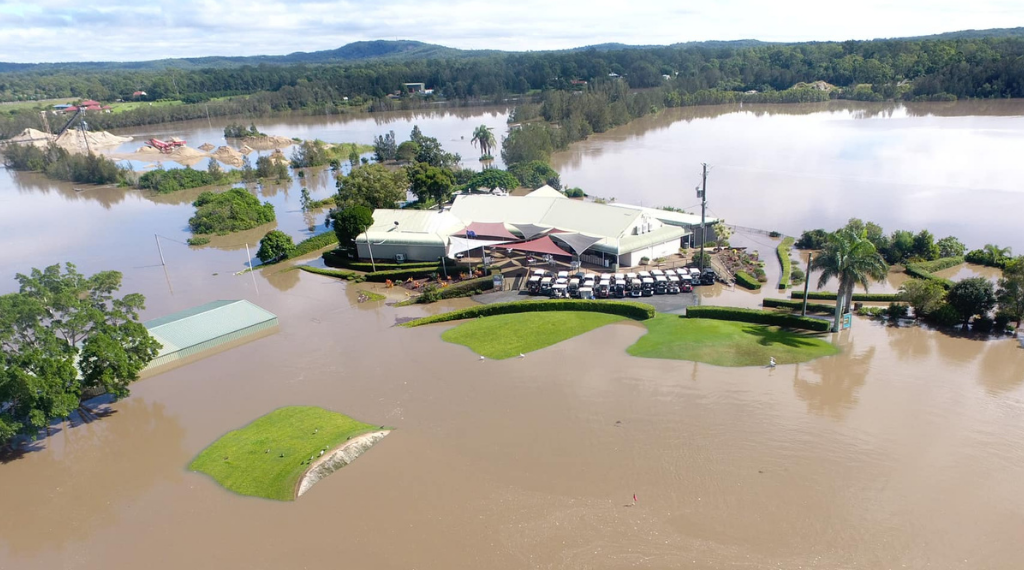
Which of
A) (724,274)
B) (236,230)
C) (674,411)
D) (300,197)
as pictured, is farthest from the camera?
(300,197)

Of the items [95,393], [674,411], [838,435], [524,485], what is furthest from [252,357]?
[838,435]

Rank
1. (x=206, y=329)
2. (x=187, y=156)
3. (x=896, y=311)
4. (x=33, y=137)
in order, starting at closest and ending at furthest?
(x=896, y=311), (x=206, y=329), (x=187, y=156), (x=33, y=137)

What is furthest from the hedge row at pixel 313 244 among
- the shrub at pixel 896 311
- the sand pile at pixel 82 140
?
the sand pile at pixel 82 140

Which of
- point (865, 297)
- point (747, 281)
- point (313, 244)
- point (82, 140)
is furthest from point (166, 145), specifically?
point (865, 297)

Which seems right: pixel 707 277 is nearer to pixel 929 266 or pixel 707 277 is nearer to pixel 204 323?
pixel 929 266

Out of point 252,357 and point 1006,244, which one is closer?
point 252,357

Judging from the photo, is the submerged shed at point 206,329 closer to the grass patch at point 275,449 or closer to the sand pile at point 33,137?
the grass patch at point 275,449

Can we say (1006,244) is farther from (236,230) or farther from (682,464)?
(236,230)

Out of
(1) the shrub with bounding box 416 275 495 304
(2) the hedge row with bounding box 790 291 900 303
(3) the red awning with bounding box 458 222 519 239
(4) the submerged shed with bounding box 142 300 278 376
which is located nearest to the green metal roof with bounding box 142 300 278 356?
(4) the submerged shed with bounding box 142 300 278 376
